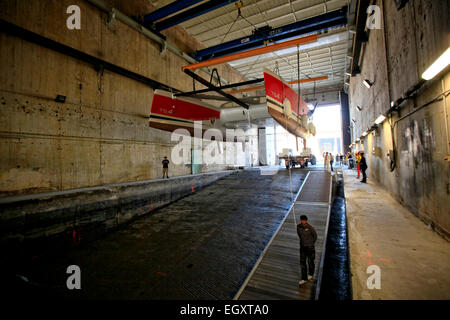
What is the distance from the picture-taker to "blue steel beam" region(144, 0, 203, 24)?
8.91m

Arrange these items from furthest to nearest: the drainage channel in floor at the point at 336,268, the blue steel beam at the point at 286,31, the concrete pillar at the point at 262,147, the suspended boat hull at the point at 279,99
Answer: the concrete pillar at the point at 262,147 → the blue steel beam at the point at 286,31 → the suspended boat hull at the point at 279,99 → the drainage channel in floor at the point at 336,268

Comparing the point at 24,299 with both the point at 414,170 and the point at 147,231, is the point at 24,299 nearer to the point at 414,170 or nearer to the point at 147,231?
the point at 147,231

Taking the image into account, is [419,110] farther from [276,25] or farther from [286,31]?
[276,25]

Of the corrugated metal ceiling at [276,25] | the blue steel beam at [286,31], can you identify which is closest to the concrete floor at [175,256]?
the corrugated metal ceiling at [276,25]

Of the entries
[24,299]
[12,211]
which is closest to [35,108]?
[12,211]

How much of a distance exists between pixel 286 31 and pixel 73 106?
10751 millimetres

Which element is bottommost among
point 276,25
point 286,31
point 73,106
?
point 73,106

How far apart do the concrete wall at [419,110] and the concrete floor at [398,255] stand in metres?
0.40

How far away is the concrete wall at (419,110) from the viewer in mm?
3236

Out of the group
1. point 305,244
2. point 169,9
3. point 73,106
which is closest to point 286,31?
point 169,9

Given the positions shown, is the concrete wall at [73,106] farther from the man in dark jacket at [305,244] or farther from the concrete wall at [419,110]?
the concrete wall at [419,110]

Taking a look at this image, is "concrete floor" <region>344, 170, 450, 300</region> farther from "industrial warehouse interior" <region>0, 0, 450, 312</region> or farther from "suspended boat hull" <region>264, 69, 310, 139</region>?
"suspended boat hull" <region>264, 69, 310, 139</region>

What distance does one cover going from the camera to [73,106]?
7.58 metres

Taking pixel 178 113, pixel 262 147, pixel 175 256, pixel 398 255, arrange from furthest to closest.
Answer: pixel 262 147 < pixel 178 113 < pixel 175 256 < pixel 398 255
